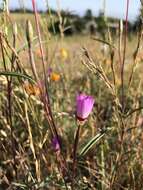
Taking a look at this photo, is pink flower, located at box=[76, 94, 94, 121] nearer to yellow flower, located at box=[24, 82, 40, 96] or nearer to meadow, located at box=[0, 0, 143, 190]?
meadow, located at box=[0, 0, 143, 190]

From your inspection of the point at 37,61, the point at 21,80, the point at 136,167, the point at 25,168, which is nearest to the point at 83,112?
the point at 21,80

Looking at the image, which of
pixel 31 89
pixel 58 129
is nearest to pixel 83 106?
pixel 31 89

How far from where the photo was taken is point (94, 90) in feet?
7.63

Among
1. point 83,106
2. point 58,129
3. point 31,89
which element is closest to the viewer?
point 83,106

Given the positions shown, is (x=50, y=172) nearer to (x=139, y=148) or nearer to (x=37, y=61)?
(x=139, y=148)

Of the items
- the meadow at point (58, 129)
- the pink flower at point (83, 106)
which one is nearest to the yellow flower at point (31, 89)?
the meadow at point (58, 129)

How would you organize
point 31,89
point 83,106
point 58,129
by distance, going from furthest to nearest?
point 58,129
point 31,89
point 83,106

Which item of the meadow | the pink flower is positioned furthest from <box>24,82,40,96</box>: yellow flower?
the pink flower

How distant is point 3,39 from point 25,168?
37 centimetres

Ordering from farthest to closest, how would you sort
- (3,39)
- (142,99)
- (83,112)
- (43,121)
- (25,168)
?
(142,99) → (43,121) → (25,168) → (3,39) → (83,112)

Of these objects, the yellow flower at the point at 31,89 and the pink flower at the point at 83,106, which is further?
the yellow flower at the point at 31,89

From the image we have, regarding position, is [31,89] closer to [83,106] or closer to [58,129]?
[58,129]

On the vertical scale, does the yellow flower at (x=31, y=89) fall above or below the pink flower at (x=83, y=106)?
below

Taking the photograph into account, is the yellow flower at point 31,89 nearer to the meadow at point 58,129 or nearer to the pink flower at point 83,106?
the meadow at point 58,129
